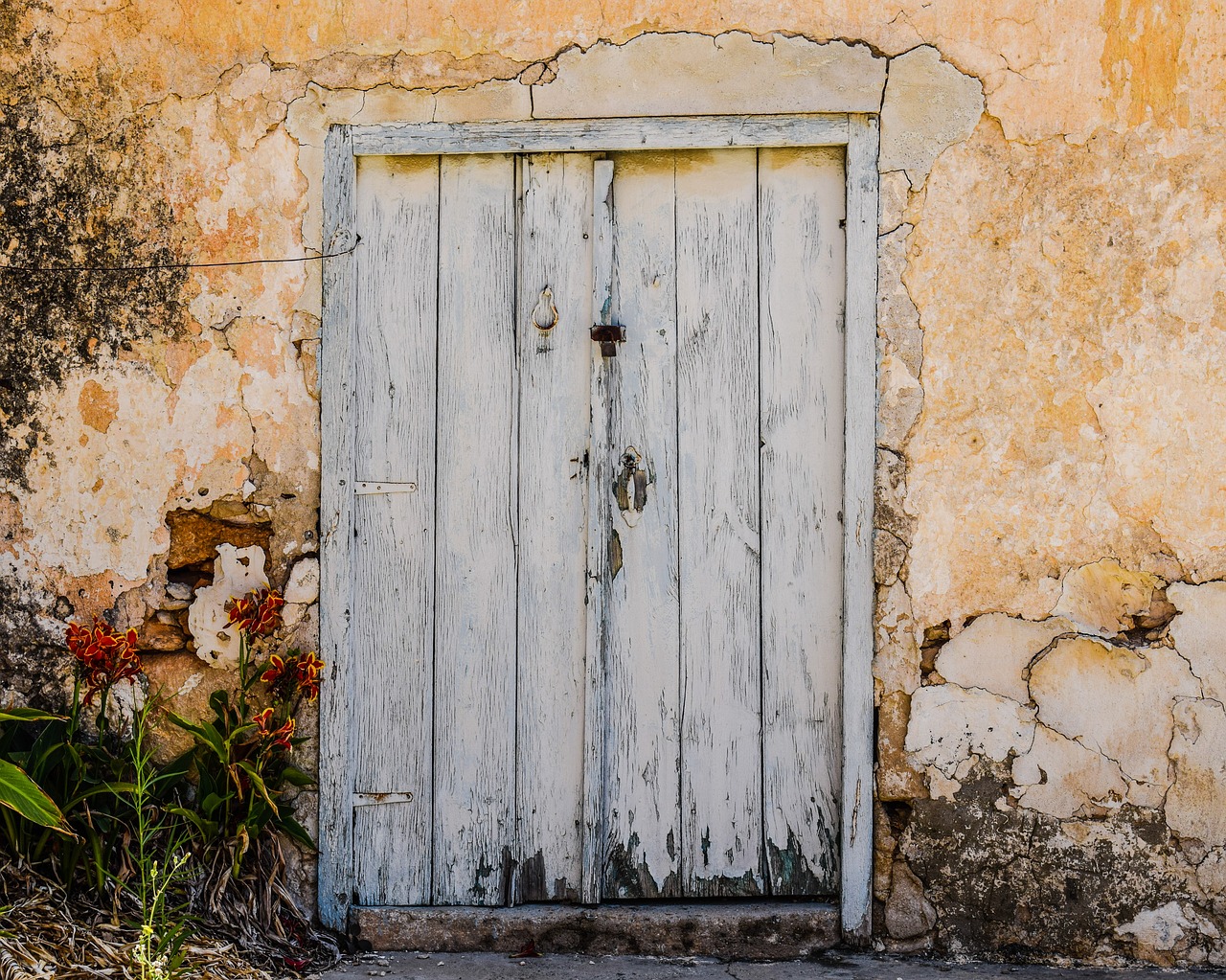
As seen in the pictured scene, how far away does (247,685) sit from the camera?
8.46ft

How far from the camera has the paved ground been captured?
249cm

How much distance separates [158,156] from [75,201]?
23 cm

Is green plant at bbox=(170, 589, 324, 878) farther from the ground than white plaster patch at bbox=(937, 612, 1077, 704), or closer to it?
closer to it

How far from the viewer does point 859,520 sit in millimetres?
2602

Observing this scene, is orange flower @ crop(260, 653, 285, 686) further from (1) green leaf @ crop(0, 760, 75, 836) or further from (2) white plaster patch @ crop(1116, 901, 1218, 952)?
(2) white plaster patch @ crop(1116, 901, 1218, 952)

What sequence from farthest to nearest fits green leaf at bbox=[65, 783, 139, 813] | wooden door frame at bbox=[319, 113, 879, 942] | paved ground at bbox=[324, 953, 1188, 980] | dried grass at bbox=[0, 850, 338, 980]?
wooden door frame at bbox=[319, 113, 879, 942], paved ground at bbox=[324, 953, 1188, 980], green leaf at bbox=[65, 783, 139, 813], dried grass at bbox=[0, 850, 338, 980]

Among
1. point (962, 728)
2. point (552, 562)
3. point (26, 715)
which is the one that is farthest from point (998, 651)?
point (26, 715)

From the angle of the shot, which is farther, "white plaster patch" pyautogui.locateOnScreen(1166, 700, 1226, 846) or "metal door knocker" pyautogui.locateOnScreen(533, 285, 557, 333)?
"metal door knocker" pyautogui.locateOnScreen(533, 285, 557, 333)

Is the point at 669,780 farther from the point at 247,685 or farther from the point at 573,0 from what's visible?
the point at 573,0

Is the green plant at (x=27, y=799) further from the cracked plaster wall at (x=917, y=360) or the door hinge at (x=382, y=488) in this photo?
the door hinge at (x=382, y=488)

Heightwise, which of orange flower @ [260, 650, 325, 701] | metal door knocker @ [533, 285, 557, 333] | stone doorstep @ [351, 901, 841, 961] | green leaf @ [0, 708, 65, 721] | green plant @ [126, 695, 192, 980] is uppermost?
metal door knocker @ [533, 285, 557, 333]

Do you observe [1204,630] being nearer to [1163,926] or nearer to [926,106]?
[1163,926]

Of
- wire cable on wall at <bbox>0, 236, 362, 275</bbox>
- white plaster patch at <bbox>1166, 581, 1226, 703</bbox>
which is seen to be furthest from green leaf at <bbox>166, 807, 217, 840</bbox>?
white plaster patch at <bbox>1166, 581, 1226, 703</bbox>

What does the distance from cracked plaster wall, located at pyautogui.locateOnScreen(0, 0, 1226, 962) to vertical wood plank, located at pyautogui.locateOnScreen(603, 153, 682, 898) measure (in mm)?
375
